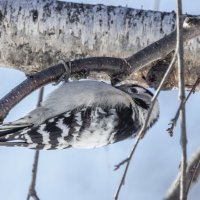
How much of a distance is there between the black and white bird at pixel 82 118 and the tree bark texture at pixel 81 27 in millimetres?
199

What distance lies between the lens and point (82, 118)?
312 centimetres

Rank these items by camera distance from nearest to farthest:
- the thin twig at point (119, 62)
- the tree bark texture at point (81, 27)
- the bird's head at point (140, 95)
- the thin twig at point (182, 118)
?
the thin twig at point (182, 118)
the thin twig at point (119, 62)
the tree bark texture at point (81, 27)
the bird's head at point (140, 95)

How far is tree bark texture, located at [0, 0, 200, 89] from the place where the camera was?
2961 mm

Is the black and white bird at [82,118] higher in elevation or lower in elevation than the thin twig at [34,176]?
higher

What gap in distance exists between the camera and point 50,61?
315cm

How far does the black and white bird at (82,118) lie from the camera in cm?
301

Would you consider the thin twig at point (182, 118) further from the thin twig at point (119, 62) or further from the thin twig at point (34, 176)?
the thin twig at point (34, 176)

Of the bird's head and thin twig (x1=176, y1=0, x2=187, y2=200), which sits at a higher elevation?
thin twig (x1=176, y1=0, x2=187, y2=200)

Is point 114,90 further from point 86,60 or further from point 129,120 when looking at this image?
point 86,60

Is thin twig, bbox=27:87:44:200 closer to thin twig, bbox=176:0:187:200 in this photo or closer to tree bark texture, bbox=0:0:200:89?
tree bark texture, bbox=0:0:200:89

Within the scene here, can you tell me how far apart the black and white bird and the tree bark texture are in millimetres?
199

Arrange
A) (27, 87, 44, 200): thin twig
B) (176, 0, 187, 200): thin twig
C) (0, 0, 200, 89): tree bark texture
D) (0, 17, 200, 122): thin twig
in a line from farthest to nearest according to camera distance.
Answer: (0, 0, 200, 89): tree bark texture
(27, 87, 44, 200): thin twig
(0, 17, 200, 122): thin twig
(176, 0, 187, 200): thin twig

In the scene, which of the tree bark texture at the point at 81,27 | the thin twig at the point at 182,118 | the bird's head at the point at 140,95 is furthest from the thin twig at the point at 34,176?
the thin twig at the point at 182,118

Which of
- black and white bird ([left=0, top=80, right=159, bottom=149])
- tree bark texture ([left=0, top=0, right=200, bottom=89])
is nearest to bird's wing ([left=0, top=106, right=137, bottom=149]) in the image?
black and white bird ([left=0, top=80, right=159, bottom=149])
